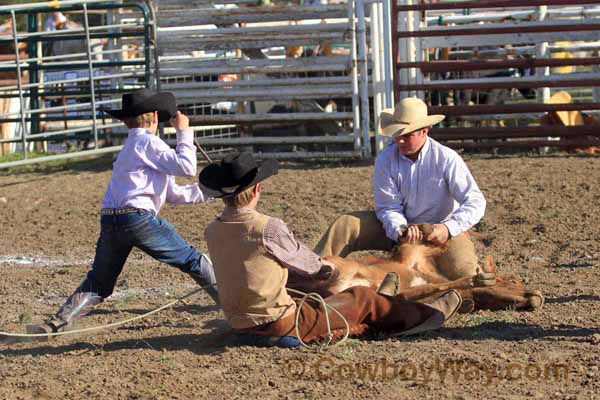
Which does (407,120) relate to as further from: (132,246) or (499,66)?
(499,66)

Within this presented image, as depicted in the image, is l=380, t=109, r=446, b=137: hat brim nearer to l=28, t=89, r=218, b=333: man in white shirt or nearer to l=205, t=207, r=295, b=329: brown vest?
l=28, t=89, r=218, b=333: man in white shirt

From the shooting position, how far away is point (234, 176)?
5.34 metres

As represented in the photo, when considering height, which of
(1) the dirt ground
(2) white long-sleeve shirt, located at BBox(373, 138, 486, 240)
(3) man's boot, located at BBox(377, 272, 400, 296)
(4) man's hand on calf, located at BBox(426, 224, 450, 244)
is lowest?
(1) the dirt ground

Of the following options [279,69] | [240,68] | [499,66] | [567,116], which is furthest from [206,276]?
[567,116]

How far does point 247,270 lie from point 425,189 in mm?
1781

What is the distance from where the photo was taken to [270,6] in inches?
470

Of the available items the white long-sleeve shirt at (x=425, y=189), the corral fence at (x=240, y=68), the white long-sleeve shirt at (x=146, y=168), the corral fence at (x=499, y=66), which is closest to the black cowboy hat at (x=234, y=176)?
the white long-sleeve shirt at (x=146, y=168)

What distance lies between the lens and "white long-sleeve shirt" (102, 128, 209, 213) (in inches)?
240

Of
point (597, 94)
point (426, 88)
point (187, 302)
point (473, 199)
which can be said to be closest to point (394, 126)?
point (473, 199)

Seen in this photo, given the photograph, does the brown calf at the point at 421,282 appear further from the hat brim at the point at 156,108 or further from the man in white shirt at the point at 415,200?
the hat brim at the point at 156,108

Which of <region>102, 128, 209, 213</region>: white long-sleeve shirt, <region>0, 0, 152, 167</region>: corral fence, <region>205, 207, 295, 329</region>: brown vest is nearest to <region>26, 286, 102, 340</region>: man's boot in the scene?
<region>102, 128, 209, 213</region>: white long-sleeve shirt

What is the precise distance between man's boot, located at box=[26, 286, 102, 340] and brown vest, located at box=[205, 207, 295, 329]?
104 cm

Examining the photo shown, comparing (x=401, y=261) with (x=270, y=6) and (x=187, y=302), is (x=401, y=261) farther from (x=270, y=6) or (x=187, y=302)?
(x=270, y=6)

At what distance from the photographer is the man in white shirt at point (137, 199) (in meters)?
6.11
